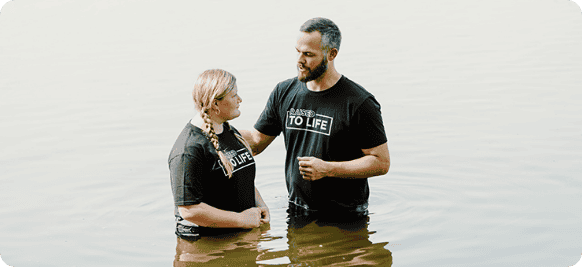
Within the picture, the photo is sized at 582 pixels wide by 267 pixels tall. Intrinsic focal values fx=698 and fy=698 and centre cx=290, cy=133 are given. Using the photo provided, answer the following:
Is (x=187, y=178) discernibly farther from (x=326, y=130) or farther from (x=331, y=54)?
(x=331, y=54)

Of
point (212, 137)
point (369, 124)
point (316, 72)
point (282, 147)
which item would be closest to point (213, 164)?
point (212, 137)

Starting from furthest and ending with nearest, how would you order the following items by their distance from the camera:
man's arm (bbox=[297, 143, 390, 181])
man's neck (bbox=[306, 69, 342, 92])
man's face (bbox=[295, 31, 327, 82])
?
man's neck (bbox=[306, 69, 342, 92]) < man's face (bbox=[295, 31, 327, 82]) < man's arm (bbox=[297, 143, 390, 181])

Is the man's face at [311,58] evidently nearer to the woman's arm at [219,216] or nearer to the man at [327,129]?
the man at [327,129]

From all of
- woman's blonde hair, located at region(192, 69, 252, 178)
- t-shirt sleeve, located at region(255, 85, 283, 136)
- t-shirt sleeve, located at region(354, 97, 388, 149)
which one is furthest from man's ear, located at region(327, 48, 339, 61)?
woman's blonde hair, located at region(192, 69, 252, 178)

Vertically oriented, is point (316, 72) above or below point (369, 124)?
above

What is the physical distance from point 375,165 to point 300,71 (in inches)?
40.6

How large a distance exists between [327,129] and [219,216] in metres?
1.31

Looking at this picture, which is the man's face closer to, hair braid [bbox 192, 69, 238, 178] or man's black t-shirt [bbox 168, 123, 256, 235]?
man's black t-shirt [bbox 168, 123, 256, 235]

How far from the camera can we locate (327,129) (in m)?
6.02

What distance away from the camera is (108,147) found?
10.3 metres

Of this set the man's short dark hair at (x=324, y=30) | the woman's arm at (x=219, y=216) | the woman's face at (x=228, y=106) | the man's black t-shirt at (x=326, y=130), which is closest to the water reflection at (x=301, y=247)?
the man's black t-shirt at (x=326, y=130)

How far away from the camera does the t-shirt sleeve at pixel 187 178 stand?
4.98 meters

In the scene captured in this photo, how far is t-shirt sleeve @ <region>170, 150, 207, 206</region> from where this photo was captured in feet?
16.3

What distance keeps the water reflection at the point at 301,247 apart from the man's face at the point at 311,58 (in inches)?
53.0
